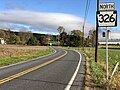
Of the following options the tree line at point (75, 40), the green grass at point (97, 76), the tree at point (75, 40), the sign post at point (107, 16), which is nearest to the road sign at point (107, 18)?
the sign post at point (107, 16)

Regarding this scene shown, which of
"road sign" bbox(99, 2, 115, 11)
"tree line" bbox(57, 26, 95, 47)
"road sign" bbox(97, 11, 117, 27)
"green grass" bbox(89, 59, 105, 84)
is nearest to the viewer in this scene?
"road sign" bbox(97, 11, 117, 27)

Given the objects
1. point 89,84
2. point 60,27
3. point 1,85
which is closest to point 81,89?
point 89,84

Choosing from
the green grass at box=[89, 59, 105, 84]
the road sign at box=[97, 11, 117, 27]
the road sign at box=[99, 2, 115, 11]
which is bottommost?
the green grass at box=[89, 59, 105, 84]

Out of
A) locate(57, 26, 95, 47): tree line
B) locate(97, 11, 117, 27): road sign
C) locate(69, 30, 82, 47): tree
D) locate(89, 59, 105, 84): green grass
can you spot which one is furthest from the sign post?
locate(69, 30, 82, 47): tree

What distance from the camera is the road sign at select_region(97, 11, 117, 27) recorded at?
38.5 ft

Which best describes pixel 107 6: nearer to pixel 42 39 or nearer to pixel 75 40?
pixel 75 40

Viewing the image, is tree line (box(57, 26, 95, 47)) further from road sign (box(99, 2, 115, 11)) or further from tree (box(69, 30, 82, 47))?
road sign (box(99, 2, 115, 11))

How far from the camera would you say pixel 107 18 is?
11.9 meters

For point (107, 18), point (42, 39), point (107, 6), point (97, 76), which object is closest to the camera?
point (107, 18)

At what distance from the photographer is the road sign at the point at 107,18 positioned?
11742 millimetres

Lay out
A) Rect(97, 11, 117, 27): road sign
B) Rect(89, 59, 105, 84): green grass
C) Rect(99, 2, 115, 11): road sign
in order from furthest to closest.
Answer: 1. Rect(89, 59, 105, 84): green grass
2. Rect(99, 2, 115, 11): road sign
3. Rect(97, 11, 117, 27): road sign

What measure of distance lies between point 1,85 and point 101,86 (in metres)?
4.06

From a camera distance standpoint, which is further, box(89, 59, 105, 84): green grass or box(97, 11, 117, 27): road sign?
box(89, 59, 105, 84): green grass

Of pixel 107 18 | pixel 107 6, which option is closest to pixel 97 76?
pixel 107 18
